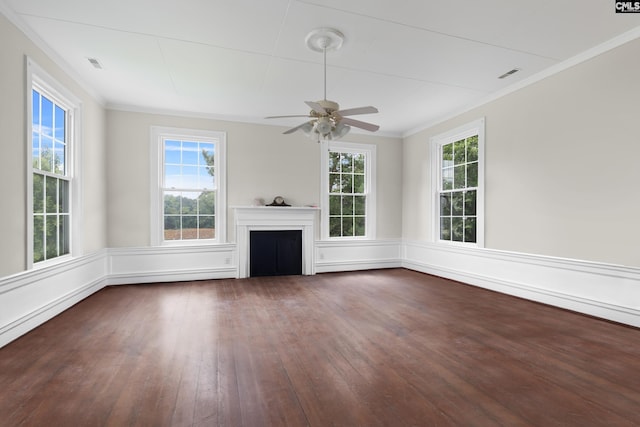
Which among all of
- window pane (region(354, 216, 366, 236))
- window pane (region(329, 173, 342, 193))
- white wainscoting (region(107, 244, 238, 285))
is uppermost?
window pane (region(329, 173, 342, 193))

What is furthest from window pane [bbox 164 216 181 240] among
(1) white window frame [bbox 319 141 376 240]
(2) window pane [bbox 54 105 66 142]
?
(1) white window frame [bbox 319 141 376 240]

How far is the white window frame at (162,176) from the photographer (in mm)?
5012

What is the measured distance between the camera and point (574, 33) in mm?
2955

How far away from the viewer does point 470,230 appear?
4.95 metres

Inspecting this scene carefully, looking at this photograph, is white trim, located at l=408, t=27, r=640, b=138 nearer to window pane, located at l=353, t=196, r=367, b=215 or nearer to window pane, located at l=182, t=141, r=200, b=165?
window pane, located at l=353, t=196, r=367, b=215

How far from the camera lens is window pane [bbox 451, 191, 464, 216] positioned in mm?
5125

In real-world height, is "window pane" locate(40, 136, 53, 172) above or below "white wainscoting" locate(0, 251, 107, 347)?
above

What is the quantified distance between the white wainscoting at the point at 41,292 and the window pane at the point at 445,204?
548 cm

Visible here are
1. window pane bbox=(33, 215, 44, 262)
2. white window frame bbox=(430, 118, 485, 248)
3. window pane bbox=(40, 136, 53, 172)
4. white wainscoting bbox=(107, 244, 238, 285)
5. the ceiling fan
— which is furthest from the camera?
white wainscoting bbox=(107, 244, 238, 285)

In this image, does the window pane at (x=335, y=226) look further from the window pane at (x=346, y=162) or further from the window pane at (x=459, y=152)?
the window pane at (x=459, y=152)

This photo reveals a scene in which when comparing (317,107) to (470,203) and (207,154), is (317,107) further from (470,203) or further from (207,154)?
(470,203)

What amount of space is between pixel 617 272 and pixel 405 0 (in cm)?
327

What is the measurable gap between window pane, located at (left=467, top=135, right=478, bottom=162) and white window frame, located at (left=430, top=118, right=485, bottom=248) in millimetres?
79

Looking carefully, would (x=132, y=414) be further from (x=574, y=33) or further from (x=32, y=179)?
(x=574, y=33)
